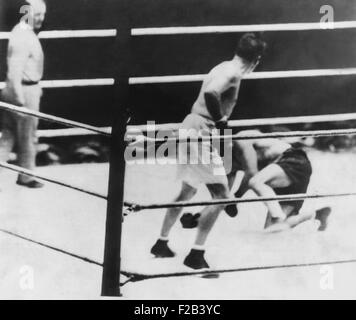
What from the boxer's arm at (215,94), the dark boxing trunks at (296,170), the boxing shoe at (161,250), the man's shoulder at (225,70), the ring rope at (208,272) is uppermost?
the man's shoulder at (225,70)

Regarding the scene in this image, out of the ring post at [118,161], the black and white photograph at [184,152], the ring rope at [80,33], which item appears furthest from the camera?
the ring rope at [80,33]

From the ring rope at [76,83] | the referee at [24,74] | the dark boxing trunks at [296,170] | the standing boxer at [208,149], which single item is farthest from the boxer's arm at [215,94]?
the referee at [24,74]

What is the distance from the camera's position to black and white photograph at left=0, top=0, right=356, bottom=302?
2.21 m

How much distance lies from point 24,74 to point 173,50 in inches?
29.7

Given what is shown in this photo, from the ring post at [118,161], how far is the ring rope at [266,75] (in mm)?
389

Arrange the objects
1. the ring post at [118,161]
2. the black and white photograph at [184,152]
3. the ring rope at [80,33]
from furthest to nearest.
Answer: the ring rope at [80,33], the black and white photograph at [184,152], the ring post at [118,161]

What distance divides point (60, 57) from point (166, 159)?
74 cm

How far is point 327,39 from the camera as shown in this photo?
7.91ft

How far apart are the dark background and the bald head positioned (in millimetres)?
39

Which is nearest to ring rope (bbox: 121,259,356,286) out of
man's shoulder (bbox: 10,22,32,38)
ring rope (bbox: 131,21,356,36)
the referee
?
the referee

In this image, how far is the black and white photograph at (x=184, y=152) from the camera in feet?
7.23

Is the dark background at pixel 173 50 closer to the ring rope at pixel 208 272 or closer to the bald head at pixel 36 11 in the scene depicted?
the bald head at pixel 36 11

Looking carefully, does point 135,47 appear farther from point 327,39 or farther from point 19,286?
point 19,286

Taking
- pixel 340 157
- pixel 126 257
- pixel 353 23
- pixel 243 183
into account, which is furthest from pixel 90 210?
pixel 353 23
